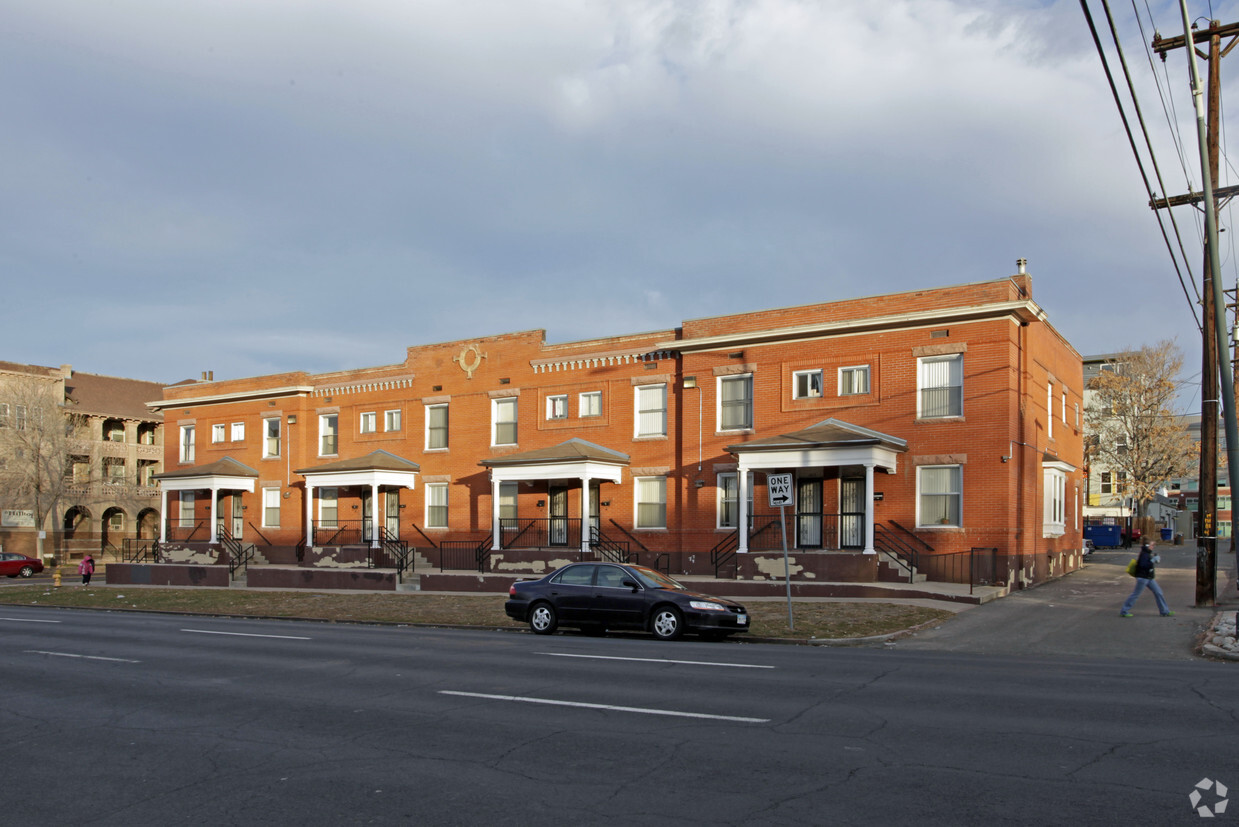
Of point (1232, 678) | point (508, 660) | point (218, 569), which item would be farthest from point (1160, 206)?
point (218, 569)

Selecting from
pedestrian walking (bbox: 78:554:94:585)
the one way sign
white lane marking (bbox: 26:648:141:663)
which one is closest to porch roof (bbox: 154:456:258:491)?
pedestrian walking (bbox: 78:554:94:585)

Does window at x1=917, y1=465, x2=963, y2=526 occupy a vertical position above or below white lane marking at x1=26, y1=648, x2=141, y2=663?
above

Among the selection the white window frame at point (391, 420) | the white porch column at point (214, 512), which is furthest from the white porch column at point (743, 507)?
the white porch column at point (214, 512)

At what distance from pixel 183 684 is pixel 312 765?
18.2 feet

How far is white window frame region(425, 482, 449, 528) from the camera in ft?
128

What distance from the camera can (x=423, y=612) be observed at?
84.3 ft

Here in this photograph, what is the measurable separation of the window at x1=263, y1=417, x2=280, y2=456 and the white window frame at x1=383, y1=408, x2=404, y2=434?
666 cm

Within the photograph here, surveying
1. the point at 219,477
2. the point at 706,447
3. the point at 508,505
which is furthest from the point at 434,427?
the point at 706,447

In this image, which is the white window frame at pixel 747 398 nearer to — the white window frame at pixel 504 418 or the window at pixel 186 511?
the white window frame at pixel 504 418

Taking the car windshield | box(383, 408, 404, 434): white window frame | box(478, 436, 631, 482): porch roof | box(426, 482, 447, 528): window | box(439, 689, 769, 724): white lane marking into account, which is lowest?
box(439, 689, 769, 724): white lane marking

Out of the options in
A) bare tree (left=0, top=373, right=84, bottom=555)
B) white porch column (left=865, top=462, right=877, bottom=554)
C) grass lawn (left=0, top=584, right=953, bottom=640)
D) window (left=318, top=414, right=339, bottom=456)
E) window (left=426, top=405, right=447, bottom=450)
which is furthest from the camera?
bare tree (left=0, top=373, right=84, bottom=555)

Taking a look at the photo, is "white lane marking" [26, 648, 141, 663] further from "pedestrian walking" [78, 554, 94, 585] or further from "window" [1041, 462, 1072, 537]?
"window" [1041, 462, 1072, 537]

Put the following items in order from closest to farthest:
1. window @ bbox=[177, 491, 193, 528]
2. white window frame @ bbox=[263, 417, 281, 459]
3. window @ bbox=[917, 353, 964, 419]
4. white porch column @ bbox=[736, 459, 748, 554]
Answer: window @ bbox=[917, 353, 964, 419] < white porch column @ bbox=[736, 459, 748, 554] < white window frame @ bbox=[263, 417, 281, 459] < window @ bbox=[177, 491, 193, 528]

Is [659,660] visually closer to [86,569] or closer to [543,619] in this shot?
[543,619]
